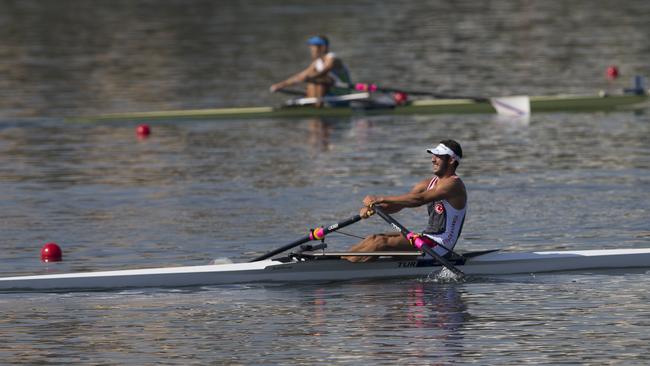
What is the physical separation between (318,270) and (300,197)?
6.91 metres

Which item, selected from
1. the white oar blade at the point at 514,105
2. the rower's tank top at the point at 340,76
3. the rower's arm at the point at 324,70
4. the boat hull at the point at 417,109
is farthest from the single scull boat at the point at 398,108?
the rower's arm at the point at 324,70

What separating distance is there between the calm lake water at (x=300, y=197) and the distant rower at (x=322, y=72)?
885 mm

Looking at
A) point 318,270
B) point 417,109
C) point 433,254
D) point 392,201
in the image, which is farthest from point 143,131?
point 433,254

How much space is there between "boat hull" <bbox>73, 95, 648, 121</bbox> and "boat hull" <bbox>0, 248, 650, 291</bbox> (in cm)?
1709

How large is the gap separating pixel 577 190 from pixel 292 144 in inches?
326

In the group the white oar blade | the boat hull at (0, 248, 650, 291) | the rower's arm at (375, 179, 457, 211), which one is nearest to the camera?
the boat hull at (0, 248, 650, 291)

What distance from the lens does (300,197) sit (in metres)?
25.5

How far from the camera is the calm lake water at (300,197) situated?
15.7m

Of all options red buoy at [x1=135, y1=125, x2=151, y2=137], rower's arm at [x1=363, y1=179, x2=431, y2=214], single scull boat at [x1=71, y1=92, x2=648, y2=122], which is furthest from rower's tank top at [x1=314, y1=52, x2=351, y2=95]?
rower's arm at [x1=363, y1=179, x2=431, y2=214]

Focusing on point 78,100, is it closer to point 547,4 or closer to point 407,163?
point 407,163

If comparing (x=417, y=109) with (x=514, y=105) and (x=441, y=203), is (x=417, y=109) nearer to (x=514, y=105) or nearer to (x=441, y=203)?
(x=514, y=105)

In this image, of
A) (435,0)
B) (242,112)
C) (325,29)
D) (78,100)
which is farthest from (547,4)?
(242,112)

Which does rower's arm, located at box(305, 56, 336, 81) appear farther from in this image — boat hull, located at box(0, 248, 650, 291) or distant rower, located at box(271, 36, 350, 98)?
boat hull, located at box(0, 248, 650, 291)

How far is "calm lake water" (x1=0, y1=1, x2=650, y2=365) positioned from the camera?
51.5ft
